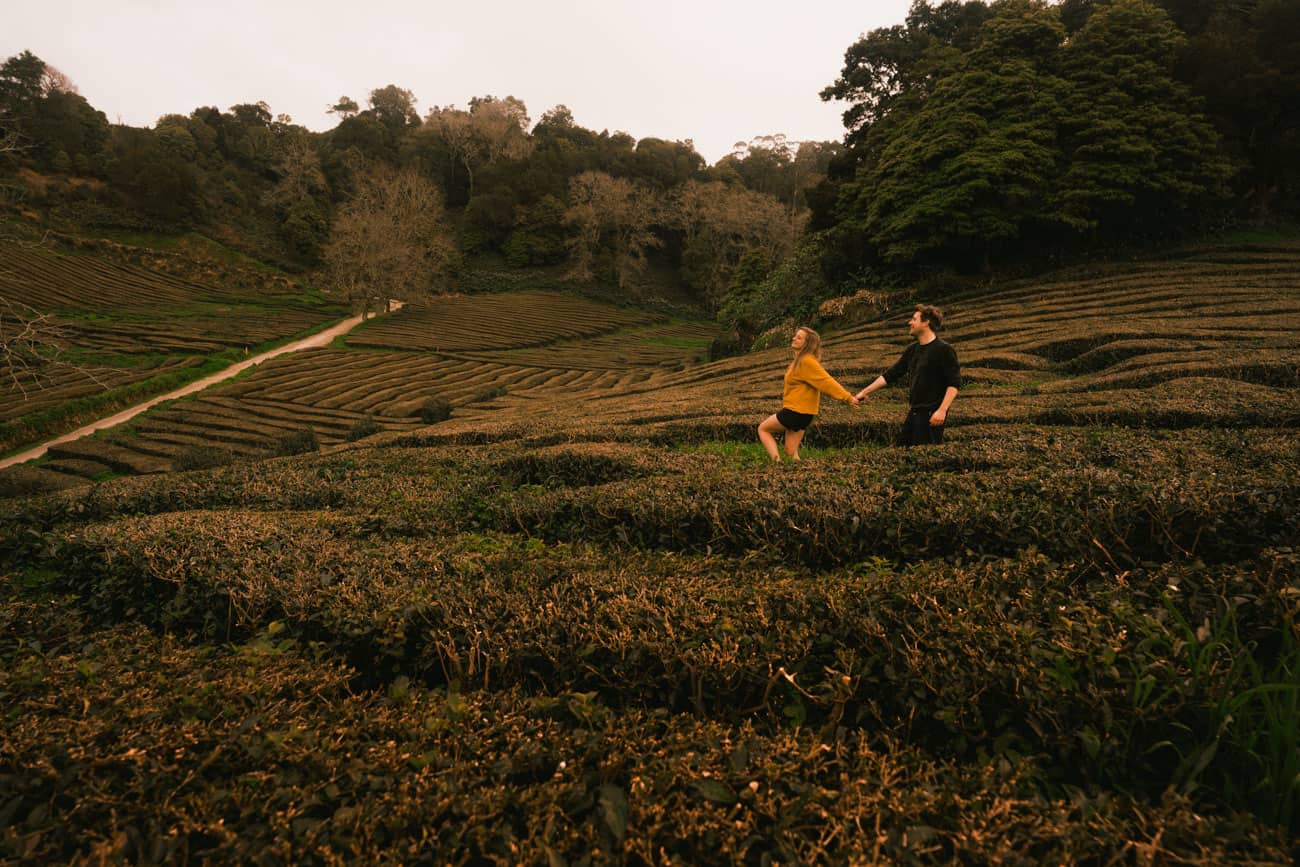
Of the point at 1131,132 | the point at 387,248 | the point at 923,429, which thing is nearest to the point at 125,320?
the point at 387,248

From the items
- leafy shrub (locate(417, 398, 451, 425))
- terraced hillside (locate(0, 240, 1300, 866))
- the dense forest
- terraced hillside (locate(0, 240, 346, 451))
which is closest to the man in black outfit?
terraced hillside (locate(0, 240, 1300, 866))

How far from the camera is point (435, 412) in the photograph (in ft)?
72.3

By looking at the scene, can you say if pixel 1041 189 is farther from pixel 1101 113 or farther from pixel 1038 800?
pixel 1038 800

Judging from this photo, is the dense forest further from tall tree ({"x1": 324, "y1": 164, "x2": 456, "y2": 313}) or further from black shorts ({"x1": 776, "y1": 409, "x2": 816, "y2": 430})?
black shorts ({"x1": 776, "y1": 409, "x2": 816, "y2": 430})

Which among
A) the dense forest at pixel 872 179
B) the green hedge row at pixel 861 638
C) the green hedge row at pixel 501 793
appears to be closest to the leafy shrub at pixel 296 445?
the dense forest at pixel 872 179

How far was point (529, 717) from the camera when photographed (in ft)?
8.71

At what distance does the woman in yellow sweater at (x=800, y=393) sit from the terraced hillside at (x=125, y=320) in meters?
20.9

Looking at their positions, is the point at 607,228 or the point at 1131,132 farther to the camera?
the point at 607,228

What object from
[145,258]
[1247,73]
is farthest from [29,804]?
[145,258]

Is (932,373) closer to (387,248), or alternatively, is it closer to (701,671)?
(701,671)

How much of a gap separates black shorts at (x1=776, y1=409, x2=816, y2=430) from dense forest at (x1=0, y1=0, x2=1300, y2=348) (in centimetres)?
1317

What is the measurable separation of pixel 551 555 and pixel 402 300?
52.5 m

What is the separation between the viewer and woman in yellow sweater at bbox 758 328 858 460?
7199 mm

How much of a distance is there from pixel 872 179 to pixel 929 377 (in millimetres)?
27127
